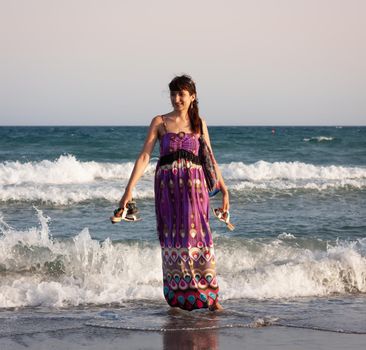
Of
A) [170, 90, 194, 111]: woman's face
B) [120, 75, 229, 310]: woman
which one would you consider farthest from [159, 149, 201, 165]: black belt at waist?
[170, 90, 194, 111]: woman's face

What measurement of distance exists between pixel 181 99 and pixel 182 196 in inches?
29.6

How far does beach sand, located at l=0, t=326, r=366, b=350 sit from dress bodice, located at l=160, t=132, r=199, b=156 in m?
1.38

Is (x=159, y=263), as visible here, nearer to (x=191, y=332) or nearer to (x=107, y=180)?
(x=191, y=332)

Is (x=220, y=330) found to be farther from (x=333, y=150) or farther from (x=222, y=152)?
(x=333, y=150)

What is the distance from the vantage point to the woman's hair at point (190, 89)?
18.4ft

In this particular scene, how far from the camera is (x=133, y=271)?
792 centimetres

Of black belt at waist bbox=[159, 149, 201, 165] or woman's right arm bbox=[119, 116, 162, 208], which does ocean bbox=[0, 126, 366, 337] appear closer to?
woman's right arm bbox=[119, 116, 162, 208]

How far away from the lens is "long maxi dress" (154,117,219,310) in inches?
221

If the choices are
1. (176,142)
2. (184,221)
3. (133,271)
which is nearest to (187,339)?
(184,221)

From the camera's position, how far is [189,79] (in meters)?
5.64

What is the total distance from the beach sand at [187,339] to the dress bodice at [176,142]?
138 cm

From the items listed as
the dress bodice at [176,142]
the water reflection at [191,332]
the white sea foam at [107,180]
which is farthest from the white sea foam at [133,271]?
the white sea foam at [107,180]

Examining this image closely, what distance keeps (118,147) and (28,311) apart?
24.4 metres

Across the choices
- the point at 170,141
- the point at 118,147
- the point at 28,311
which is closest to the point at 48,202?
the point at 28,311
